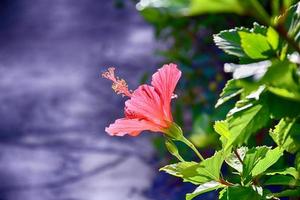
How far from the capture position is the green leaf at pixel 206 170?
97cm

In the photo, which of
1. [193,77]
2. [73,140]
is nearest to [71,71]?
[73,140]

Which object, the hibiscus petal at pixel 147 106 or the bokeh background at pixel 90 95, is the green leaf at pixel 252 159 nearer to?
the hibiscus petal at pixel 147 106

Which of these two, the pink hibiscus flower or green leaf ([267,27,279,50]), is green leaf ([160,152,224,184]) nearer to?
the pink hibiscus flower

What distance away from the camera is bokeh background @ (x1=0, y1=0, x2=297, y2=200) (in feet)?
11.4

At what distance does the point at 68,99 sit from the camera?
5.12 meters

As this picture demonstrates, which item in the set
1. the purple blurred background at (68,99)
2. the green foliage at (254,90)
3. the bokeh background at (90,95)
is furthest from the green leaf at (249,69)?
the purple blurred background at (68,99)

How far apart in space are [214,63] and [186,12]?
10.8 ft

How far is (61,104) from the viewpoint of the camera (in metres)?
5.04

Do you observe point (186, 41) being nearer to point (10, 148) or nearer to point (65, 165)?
point (65, 165)

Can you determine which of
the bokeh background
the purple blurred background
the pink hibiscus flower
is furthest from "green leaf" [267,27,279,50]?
the purple blurred background

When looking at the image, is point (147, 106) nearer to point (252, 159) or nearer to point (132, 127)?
point (132, 127)

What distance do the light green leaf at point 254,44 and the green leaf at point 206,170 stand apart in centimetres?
21

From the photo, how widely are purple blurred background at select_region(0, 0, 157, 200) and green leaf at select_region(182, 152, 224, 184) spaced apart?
260cm

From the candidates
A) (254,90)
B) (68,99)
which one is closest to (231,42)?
(254,90)
